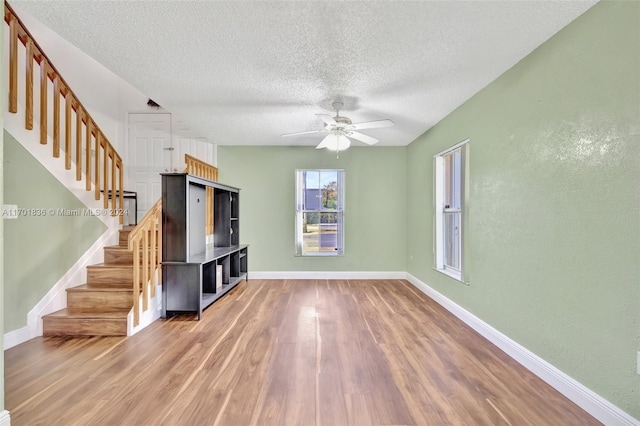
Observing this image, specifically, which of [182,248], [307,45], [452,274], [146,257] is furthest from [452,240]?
[146,257]

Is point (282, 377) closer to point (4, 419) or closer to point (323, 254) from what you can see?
point (4, 419)

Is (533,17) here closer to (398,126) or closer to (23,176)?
(398,126)

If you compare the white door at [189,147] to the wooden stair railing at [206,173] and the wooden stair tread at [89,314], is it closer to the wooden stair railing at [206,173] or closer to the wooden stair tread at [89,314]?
the wooden stair railing at [206,173]

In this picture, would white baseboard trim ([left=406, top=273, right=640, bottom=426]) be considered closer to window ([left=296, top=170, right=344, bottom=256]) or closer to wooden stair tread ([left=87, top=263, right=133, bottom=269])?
window ([left=296, top=170, right=344, bottom=256])

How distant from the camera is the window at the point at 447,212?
381 cm

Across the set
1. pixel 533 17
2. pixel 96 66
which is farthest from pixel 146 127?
pixel 533 17

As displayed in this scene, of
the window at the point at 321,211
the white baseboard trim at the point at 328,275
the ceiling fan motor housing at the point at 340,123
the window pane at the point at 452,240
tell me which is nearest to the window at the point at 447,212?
the window pane at the point at 452,240

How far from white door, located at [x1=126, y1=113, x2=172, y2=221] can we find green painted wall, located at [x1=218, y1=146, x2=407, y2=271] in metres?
1.06

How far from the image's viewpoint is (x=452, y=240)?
396 cm

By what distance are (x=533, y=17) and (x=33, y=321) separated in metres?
4.76

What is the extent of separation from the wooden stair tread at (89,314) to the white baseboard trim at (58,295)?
8cm

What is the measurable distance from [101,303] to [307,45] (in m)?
3.25

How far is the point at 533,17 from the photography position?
1817mm

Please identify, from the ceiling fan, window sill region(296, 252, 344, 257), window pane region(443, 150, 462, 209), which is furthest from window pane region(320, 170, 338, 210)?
window pane region(443, 150, 462, 209)
